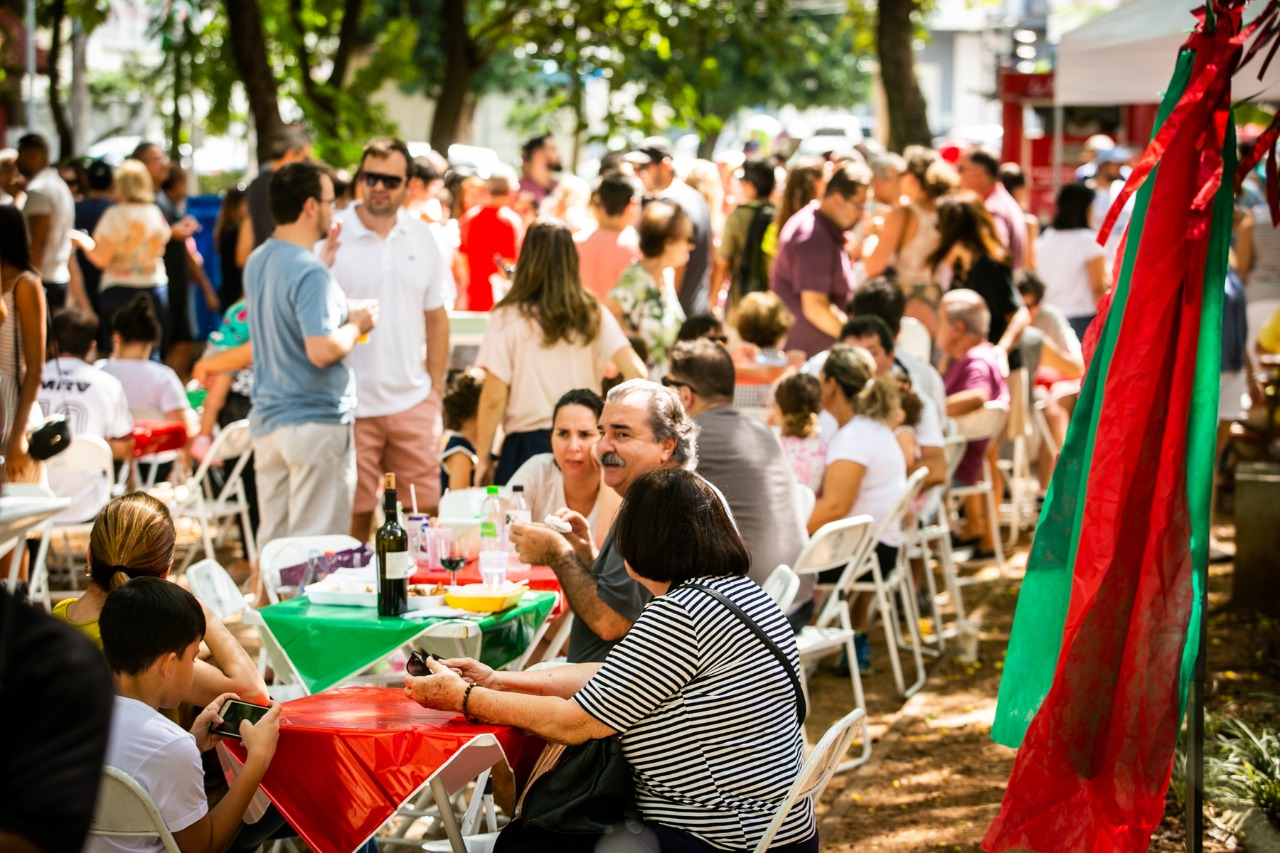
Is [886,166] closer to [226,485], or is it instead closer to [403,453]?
[403,453]

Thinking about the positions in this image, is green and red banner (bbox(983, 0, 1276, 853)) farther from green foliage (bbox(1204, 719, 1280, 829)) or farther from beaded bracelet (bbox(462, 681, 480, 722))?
beaded bracelet (bbox(462, 681, 480, 722))

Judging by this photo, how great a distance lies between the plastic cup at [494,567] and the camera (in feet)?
14.1

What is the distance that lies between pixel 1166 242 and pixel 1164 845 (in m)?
1.91

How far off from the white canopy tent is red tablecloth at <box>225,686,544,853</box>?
5.29 meters

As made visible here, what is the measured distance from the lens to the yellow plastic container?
4.14 meters

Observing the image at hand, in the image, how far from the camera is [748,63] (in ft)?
50.7

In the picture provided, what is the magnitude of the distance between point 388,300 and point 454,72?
8698mm

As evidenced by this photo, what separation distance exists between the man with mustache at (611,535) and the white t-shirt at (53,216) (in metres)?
6.22

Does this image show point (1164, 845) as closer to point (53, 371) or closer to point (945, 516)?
point (945, 516)

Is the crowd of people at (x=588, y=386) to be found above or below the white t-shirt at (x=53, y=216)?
below

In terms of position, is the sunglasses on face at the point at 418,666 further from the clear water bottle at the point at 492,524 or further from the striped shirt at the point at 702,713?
the clear water bottle at the point at 492,524

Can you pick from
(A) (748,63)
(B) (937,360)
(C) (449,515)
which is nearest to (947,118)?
(A) (748,63)

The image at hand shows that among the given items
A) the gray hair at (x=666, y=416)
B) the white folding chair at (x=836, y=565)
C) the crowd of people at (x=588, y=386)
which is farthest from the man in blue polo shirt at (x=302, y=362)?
the white folding chair at (x=836, y=565)

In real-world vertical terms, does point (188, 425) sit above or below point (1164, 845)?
above
